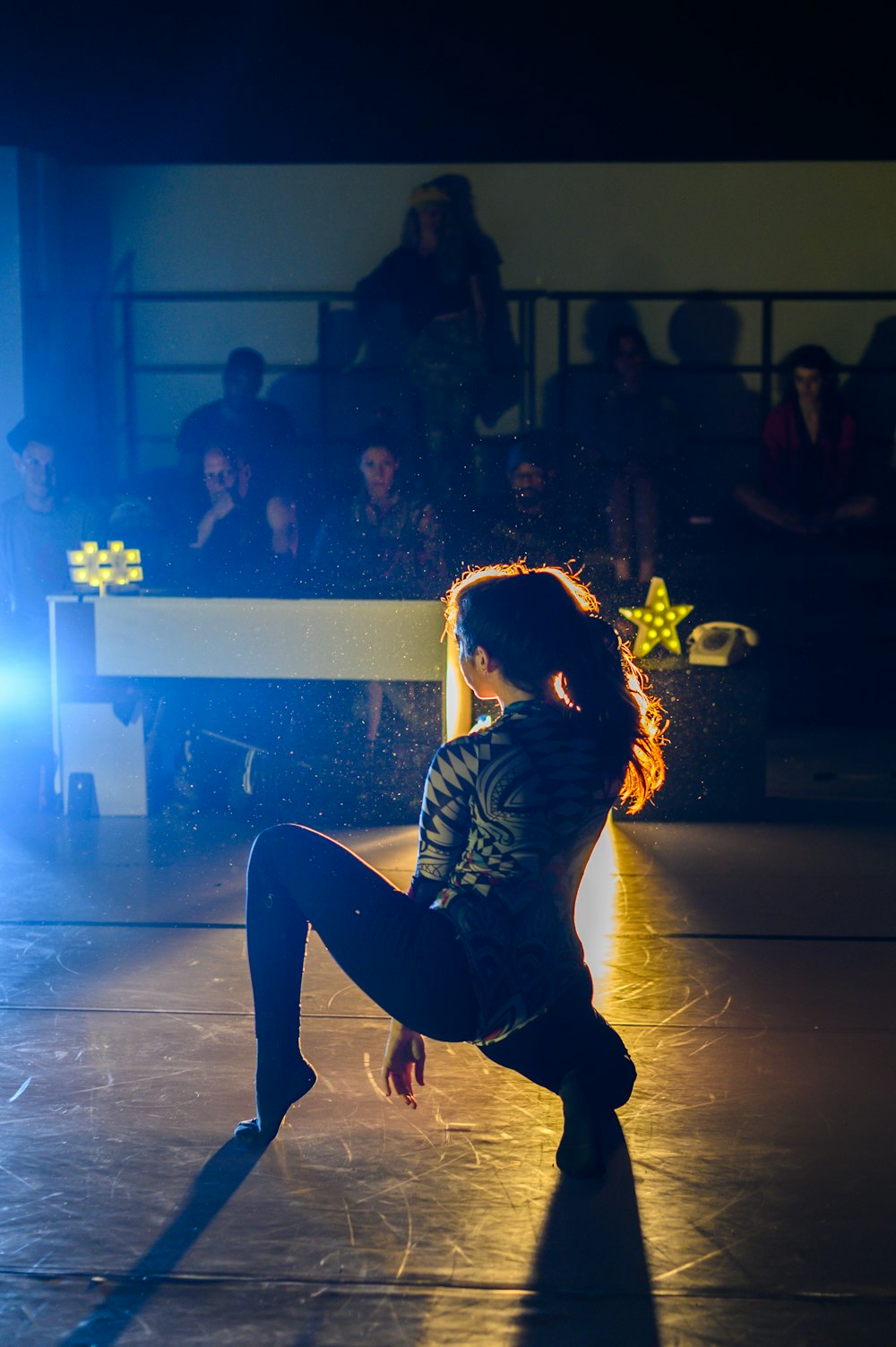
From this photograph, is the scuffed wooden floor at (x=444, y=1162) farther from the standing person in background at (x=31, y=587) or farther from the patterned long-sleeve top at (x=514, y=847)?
the standing person in background at (x=31, y=587)

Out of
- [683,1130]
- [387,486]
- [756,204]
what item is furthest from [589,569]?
[683,1130]

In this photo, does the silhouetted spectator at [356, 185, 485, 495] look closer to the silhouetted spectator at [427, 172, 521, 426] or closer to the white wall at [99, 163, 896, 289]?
the silhouetted spectator at [427, 172, 521, 426]

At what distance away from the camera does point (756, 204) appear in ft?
28.3

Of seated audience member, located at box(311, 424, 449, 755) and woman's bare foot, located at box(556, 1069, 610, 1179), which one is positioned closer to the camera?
woman's bare foot, located at box(556, 1069, 610, 1179)

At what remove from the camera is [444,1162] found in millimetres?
2506

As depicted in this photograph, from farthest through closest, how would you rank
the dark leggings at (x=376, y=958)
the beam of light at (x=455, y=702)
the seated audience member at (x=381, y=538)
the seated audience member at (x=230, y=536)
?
the seated audience member at (x=230, y=536) → the seated audience member at (x=381, y=538) → the beam of light at (x=455, y=702) → the dark leggings at (x=376, y=958)

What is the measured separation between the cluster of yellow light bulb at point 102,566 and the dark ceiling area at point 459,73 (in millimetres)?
1890

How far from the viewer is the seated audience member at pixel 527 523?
700 cm

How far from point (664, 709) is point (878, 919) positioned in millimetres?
1688

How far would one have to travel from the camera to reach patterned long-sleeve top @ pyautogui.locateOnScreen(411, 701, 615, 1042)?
7.63 feet

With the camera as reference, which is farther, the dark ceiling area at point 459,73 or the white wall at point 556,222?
the white wall at point 556,222

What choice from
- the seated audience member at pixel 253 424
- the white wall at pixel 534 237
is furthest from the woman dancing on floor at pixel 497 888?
the white wall at pixel 534 237

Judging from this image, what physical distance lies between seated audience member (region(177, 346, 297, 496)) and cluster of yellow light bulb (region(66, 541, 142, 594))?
7.40ft

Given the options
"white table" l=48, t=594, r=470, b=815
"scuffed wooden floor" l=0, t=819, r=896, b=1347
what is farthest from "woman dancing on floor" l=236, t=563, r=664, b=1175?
"white table" l=48, t=594, r=470, b=815
